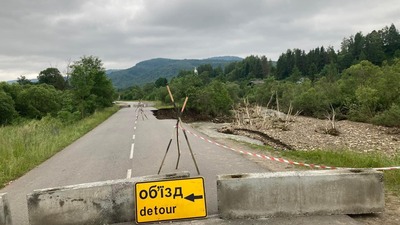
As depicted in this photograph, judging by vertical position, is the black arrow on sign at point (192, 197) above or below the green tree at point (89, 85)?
below

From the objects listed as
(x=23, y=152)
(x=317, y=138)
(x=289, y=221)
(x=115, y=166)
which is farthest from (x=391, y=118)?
(x=289, y=221)

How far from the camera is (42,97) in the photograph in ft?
191

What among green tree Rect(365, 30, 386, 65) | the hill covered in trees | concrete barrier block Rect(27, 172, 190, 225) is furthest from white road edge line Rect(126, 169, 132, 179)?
green tree Rect(365, 30, 386, 65)

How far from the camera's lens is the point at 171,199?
614cm

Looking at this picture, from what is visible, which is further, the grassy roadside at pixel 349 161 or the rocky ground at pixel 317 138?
the rocky ground at pixel 317 138

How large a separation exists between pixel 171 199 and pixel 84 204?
1.48 meters

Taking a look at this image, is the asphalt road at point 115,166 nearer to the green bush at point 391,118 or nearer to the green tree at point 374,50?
the green bush at point 391,118

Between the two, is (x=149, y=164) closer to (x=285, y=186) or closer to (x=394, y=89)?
(x=285, y=186)

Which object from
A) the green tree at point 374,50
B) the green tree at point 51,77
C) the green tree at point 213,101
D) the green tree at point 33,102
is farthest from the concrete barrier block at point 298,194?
the green tree at point 374,50

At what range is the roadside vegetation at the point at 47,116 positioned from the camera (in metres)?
13.5

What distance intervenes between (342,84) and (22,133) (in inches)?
1804

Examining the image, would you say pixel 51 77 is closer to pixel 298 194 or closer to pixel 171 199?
pixel 171 199

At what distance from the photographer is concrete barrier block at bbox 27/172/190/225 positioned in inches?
234

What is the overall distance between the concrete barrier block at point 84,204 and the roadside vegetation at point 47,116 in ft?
16.3
